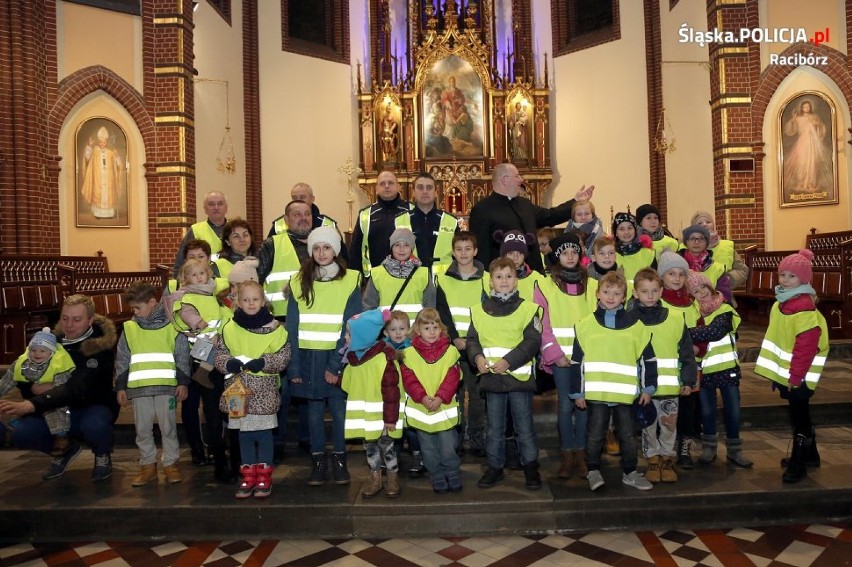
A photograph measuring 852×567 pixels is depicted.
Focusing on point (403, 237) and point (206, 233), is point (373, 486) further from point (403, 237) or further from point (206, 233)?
point (206, 233)

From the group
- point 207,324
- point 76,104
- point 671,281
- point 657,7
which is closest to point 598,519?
point 671,281

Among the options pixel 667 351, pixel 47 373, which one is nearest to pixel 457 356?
pixel 667 351

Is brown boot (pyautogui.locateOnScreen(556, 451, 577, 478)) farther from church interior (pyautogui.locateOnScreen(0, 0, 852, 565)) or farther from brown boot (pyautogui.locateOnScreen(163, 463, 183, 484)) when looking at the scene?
brown boot (pyautogui.locateOnScreen(163, 463, 183, 484))

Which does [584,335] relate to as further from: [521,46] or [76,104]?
[521,46]

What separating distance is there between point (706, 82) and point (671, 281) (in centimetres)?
955

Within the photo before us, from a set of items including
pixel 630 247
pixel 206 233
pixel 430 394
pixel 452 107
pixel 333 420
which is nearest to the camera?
pixel 430 394

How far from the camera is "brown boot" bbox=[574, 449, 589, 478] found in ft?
14.2

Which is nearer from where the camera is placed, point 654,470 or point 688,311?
point 654,470

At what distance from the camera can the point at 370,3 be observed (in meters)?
16.5

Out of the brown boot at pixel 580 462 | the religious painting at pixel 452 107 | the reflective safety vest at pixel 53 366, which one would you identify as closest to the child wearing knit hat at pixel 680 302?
the brown boot at pixel 580 462

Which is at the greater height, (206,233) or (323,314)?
(206,233)

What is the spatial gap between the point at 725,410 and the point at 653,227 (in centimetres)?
156

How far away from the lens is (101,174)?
1085 centimetres

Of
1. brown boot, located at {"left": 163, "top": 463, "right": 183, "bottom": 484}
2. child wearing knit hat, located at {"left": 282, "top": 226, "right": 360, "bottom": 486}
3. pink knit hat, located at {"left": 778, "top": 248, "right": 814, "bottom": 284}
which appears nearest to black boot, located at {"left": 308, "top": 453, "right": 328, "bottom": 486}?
child wearing knit hat, located at {"left": 282, "top": 226, "right": 360, "bottom": 486}
